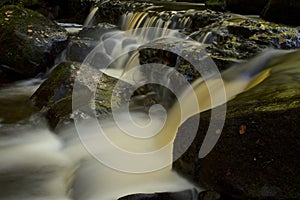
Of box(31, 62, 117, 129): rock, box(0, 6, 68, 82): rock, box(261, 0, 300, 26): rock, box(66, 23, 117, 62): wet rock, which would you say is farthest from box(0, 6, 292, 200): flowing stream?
box(66, 23, 117, 62): wet rock

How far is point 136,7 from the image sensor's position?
32.9 ft

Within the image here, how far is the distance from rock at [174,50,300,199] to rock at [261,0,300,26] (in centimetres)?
408

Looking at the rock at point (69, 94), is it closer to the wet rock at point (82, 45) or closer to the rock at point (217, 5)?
the wet rock at point (82, 45)

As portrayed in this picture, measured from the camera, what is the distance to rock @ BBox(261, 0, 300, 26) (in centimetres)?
625

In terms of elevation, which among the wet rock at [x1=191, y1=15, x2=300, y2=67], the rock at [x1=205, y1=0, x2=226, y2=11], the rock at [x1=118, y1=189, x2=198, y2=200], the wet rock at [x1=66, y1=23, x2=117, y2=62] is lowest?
the wet rock at [x1=66, y1=23, x2=117, y2=62]

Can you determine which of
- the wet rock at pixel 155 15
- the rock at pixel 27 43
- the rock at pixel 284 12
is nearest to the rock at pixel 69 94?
the rock at pixel 27 43

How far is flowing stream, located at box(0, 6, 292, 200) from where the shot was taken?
308 centimetres

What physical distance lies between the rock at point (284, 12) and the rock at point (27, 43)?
4522 mm

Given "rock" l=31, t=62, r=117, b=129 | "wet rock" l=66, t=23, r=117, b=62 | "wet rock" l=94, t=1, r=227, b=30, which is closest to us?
"rock" l=31, t=62, r=117, b=129

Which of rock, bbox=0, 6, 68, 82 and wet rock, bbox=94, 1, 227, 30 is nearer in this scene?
rock, bbox=0, 6, 68, 82

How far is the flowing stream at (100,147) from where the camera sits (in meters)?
3.08

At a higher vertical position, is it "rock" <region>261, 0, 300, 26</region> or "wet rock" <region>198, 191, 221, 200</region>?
"rock" <region>261, 0, 300, 26</region>

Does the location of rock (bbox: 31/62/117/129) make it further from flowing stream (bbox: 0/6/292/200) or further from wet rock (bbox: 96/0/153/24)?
wet rock (bbox: 96/0/153/24)

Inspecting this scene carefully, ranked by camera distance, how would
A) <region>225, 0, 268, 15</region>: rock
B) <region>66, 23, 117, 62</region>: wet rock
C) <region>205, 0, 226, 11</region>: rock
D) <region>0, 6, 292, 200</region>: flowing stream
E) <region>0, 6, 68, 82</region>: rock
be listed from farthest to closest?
<region>205, 0, 226, 11</region>: rock
<region>225, 0, 268, 15</region>: rock
<region>66, 23, 117, 62</region>: wet rock
<region>0, 6, 68, 82</region>: rock
<region>0, 6, 292, 200</region>: flowing stream
